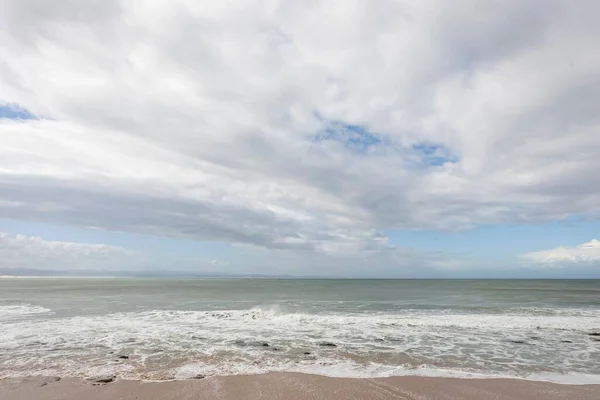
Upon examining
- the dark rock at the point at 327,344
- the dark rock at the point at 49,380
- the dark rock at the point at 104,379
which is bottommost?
the dark rock at the point at 49,380

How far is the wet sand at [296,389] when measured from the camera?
862cm

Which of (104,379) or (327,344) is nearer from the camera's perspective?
(104,379)

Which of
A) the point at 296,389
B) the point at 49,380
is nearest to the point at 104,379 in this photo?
the point at 49,380

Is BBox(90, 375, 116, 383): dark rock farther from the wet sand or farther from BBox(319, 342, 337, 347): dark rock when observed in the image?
BBox(319, 342, 337, 347): dark rock

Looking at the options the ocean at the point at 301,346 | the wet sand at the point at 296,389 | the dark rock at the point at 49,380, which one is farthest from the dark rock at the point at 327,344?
the dark rock at the point at 49,380

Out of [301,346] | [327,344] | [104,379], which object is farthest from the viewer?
[327,344]

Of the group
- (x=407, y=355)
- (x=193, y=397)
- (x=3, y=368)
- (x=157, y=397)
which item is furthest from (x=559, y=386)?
(x=3, y=368)

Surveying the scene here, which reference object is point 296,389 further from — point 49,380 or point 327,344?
point 49,380

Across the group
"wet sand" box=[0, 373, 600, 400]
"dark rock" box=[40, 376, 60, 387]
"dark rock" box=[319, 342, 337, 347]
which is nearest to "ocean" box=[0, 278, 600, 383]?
"dark rock" box=[319, 342, 337, 347]

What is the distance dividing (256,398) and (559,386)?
8.37 meters

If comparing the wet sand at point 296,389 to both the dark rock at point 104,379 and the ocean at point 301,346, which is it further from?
the ocean at point 301,346

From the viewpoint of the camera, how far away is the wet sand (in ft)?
28.3

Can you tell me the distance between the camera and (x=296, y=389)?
29.8 ft

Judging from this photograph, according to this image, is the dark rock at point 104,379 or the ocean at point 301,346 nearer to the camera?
the dark rock at point 104,379
